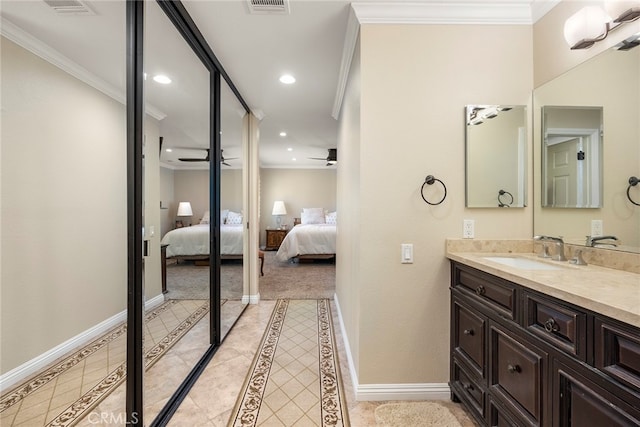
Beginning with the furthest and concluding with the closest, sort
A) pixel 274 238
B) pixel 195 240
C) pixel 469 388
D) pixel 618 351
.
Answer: pixel 274 238 → pixel 195 240 → pixel 469 388 → pixel 618 351

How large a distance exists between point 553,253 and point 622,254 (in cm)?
33

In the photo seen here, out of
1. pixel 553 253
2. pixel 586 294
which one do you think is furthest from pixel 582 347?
pixel 553 253

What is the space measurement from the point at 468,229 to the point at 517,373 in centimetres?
84

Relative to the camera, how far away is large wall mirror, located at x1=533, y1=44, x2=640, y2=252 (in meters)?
1.24

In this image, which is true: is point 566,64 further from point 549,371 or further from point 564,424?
point 564,424

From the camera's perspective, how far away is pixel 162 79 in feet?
5.87

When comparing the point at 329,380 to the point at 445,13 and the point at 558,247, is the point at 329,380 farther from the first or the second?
the point at 445,13

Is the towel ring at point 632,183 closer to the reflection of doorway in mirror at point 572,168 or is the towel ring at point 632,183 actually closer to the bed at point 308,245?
the reflection of doorway in mirror at point 572,168

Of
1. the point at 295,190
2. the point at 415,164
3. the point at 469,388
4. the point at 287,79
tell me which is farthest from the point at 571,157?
the point at 295,190

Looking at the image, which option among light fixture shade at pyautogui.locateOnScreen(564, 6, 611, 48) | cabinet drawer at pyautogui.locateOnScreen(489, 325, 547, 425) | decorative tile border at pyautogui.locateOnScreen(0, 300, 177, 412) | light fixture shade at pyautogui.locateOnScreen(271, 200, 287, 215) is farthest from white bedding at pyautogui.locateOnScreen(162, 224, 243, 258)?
light fixture shade at pyautogui.locateOnScreen(271, 200, 287, 215)

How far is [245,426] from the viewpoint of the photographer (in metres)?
1.53

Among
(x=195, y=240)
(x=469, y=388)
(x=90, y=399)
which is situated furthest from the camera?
(x=195, y=240)

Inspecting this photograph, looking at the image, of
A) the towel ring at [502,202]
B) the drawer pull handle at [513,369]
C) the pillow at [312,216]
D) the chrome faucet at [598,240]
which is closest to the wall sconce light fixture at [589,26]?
the towel ring at [502,202]

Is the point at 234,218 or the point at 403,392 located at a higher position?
the point at 234,218
